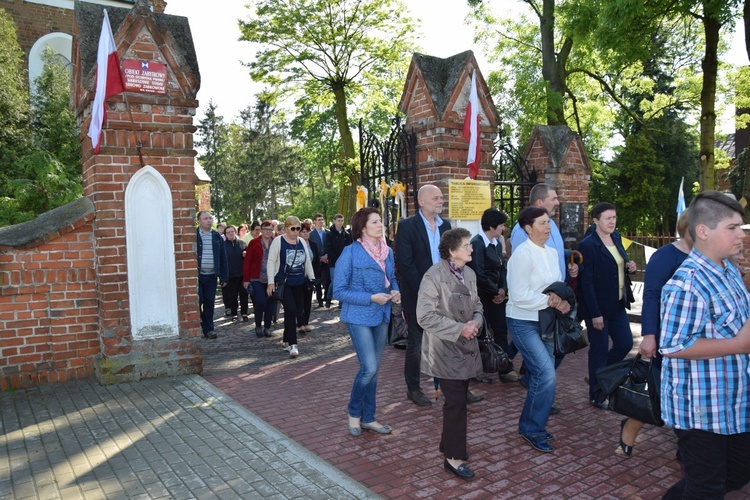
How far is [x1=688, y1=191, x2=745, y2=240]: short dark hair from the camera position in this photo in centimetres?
265

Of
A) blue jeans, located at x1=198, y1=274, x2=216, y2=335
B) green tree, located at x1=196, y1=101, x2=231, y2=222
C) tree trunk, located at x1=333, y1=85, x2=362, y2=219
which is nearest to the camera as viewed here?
blue jeans, located at x1=198, y1=274, x2=216, y2=335

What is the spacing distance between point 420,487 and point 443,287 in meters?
1.32

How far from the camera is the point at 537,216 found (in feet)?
14.4

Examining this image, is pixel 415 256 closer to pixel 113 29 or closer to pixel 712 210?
pixel 712 210

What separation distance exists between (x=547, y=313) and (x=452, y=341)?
3.02ft

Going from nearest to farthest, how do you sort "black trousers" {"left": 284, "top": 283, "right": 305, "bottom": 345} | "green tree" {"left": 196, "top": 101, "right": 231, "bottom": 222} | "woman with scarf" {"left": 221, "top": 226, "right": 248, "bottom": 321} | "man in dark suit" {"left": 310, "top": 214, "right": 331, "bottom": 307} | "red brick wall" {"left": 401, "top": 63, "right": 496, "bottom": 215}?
"red brick wall" {"left": 401, "top": 63, "right": 496, "bottom": 215}
"black trousers" {"left": 284, "top": 283, "right": 305, "bottom": 345}
"woman with scarf" {"left": 221, "top": 226, "right": 248, "bottom": 321}
"man in dark suit" {"left": 310, "top": 214, "right": 331, "bottom": 307}
"green tree" {"left": 196, "top": 101, "right": 231, "bottom": 222}

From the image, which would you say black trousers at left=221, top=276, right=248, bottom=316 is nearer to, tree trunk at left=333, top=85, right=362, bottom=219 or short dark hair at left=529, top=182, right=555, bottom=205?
short dark hair at left=529, top=182, right=555, bottom=205

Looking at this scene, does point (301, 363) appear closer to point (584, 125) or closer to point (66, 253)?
point (66, 253)

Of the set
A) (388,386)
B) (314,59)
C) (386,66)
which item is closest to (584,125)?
(386,66)

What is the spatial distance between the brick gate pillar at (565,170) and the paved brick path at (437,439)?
9.76 feet

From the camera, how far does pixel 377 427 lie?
470cm

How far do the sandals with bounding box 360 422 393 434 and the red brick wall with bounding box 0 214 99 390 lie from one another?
11.3 feet

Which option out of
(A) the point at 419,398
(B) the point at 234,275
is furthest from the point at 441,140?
(B) the point at 234,275

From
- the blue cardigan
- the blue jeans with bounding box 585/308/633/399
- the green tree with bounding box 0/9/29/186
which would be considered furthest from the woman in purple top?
the green tree with bounding box 0/9/29/186
